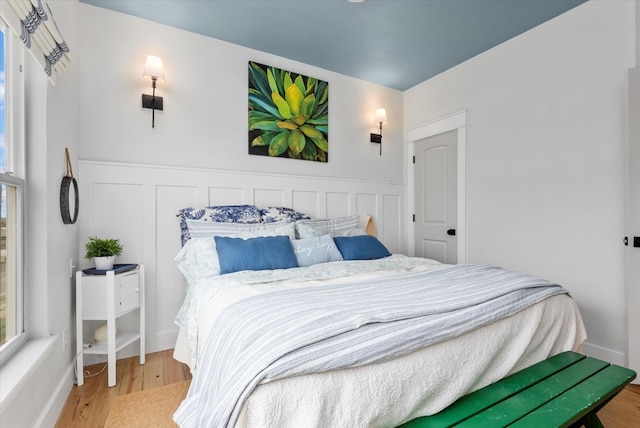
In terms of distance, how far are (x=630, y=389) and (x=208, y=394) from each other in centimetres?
256

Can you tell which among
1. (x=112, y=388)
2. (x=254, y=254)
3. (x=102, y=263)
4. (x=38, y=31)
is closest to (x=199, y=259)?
(x=254, y=254)

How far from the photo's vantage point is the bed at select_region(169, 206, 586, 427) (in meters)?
0.90

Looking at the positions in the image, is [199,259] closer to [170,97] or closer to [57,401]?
[57,401]

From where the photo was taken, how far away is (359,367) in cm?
99

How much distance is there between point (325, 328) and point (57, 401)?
1688mm

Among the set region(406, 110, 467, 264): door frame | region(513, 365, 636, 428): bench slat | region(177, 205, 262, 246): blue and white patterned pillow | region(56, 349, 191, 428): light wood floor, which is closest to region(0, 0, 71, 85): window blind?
region(177, 205, 262, 246): blue and white patterned pillow

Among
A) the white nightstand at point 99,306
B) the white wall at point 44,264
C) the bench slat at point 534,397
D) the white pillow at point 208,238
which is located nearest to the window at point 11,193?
the white wall at point 44,264

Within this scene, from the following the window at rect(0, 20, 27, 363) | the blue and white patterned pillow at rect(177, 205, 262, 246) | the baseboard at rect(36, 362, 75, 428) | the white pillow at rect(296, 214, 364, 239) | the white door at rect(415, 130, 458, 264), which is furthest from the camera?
the white door at rect(415, 130, 458, 264)

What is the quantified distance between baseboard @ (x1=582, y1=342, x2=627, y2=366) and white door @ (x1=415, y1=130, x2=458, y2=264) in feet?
4.11

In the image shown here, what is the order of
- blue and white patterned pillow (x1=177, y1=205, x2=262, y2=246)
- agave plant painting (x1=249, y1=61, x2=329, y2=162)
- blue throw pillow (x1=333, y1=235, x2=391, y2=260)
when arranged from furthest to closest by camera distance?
agave plant painting (x1=249, y1=61, x2=329, y2=162) → blue throw pillow (x1=333, y1=235, x2=391, y2=260) → blue and white patterned pillow (x1=177, y1=205, x2=262, y2=246)

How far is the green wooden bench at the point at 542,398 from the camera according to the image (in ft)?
3.50

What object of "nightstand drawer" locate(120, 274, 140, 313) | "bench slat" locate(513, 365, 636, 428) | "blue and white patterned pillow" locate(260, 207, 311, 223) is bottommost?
"bench slat" locate(513, 365, 636, 428)

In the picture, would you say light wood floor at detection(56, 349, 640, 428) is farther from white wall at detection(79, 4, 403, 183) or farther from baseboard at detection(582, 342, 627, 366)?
white wall at detection(79, 4, 403, 183)

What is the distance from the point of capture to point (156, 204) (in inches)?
99.7
